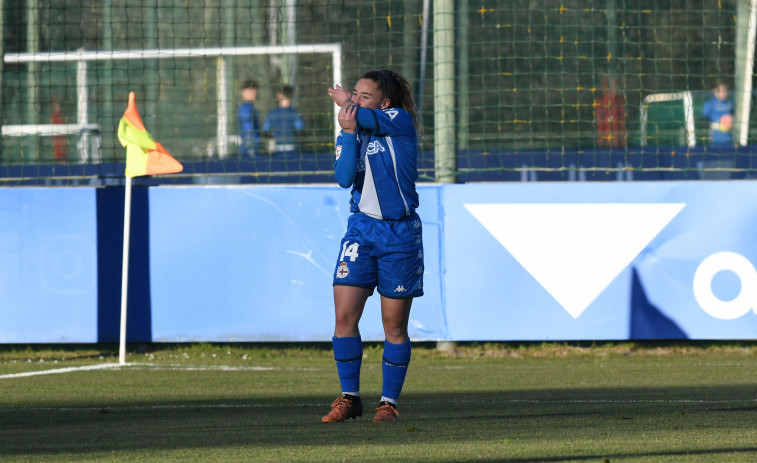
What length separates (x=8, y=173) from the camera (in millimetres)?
11695

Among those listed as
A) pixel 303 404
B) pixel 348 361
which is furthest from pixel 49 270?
pixel 348 361

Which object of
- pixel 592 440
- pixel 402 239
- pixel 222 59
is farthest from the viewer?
pixel 222 59

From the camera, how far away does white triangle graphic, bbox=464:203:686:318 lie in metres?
8.95

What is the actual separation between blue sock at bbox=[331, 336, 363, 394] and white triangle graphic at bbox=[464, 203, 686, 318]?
3864 mm

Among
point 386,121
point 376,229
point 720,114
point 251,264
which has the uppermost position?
point 720,114

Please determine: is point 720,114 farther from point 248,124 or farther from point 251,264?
point 251,264

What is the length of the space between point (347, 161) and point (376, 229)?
1.10 feet

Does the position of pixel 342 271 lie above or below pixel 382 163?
below

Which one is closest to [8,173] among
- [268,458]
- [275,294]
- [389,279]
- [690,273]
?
[275,294]

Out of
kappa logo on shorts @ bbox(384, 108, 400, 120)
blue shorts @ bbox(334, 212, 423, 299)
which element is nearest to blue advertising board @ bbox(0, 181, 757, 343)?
blue shorts @ bbox(334, 212, 423, 299)

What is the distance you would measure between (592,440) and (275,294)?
16.4ft

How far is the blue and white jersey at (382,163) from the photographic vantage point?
5164 mm

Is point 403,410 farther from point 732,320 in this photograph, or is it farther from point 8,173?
point 8,173

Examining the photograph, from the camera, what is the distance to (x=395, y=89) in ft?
17.7
